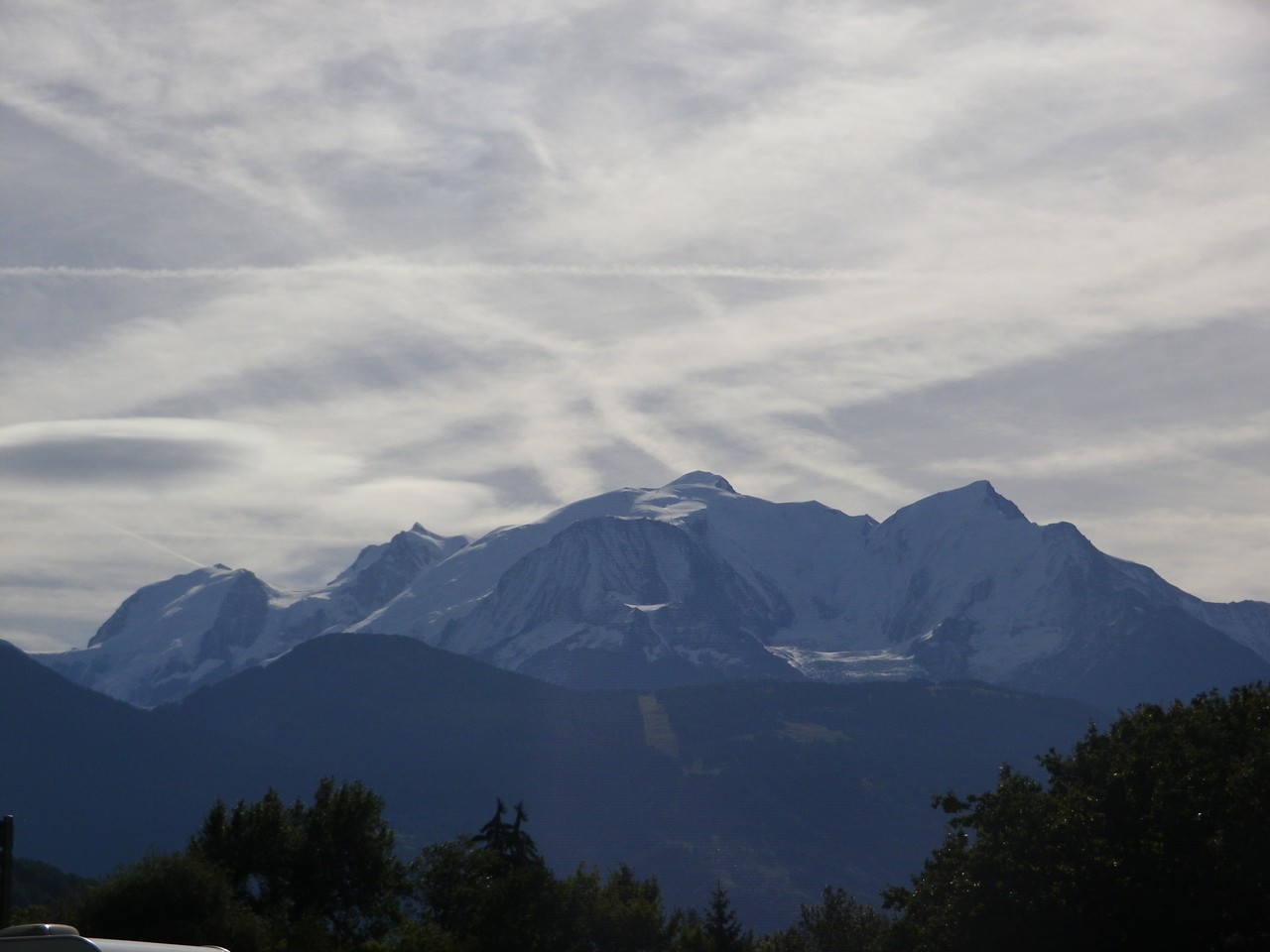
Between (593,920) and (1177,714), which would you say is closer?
(1177,714)

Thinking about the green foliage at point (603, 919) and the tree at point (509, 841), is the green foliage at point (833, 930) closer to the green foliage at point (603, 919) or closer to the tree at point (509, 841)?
the green foliage at point (603, 919)

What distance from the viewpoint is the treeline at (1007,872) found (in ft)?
177

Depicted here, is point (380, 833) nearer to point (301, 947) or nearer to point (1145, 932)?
point (301, 947)

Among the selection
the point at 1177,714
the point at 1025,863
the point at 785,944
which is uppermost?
the point at 1177,714

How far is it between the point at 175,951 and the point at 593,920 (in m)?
87.8

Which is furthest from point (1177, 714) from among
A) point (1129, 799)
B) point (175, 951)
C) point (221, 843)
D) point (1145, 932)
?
point (175, 951)

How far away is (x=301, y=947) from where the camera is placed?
6162 centimetres

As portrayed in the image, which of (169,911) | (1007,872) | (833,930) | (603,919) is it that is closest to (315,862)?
(169,911)

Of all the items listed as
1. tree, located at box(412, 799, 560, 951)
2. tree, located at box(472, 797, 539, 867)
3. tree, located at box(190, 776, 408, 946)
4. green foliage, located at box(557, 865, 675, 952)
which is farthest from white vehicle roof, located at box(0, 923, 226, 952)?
tree, located at box(472, 797, 539, 867)

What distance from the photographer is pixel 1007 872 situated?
61031mm

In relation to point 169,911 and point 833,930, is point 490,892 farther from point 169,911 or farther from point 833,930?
point 833,930

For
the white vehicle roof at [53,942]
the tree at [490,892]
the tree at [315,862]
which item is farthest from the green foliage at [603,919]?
the white vehicle roof at [53,942]

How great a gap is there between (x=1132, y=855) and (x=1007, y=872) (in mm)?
6175

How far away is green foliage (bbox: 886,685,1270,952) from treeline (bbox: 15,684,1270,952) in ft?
0.24
